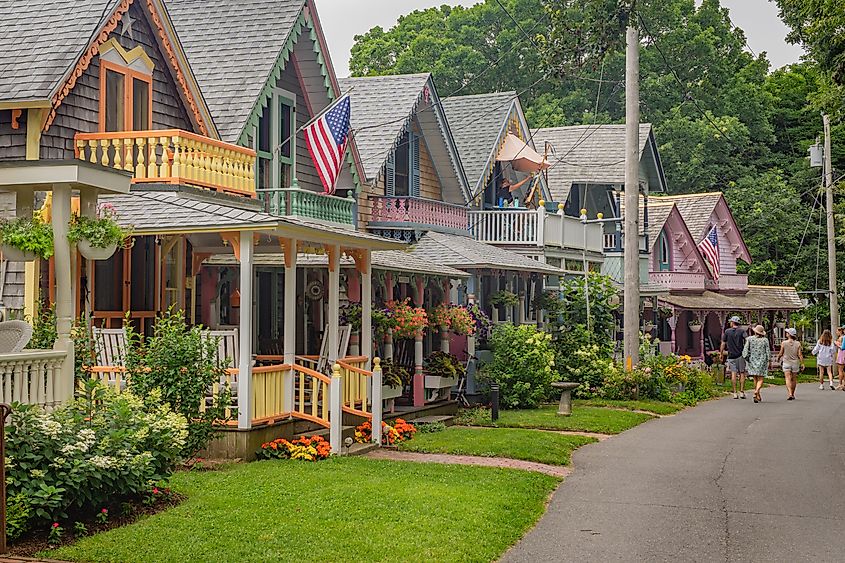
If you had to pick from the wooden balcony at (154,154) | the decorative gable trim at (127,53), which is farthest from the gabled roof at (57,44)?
the wooden balcony at (154,154)

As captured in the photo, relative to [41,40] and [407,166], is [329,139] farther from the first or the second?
[407,166]

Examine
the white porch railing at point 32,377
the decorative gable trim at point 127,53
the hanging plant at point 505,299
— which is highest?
the decorative gable trim at point 127,53

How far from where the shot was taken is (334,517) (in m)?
11.6

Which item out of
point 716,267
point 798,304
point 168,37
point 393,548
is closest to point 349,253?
point 168,37

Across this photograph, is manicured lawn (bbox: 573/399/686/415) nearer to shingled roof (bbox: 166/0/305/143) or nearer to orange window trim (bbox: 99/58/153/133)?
shingled roof (bbox: 166/0/305/143)

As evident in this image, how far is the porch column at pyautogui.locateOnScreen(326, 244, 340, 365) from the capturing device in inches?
722

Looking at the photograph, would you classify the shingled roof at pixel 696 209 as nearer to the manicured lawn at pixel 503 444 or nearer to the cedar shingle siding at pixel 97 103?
the manicured lawn at pixel 503 444

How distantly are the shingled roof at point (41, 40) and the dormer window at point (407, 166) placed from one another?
424 inches

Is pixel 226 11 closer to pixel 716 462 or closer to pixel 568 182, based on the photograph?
pixel 716 462

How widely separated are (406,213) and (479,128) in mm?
6926

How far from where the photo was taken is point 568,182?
38.4m

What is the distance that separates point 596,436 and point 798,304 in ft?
101

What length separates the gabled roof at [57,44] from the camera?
1709 centimetres

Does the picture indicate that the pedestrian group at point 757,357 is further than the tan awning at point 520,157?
No
